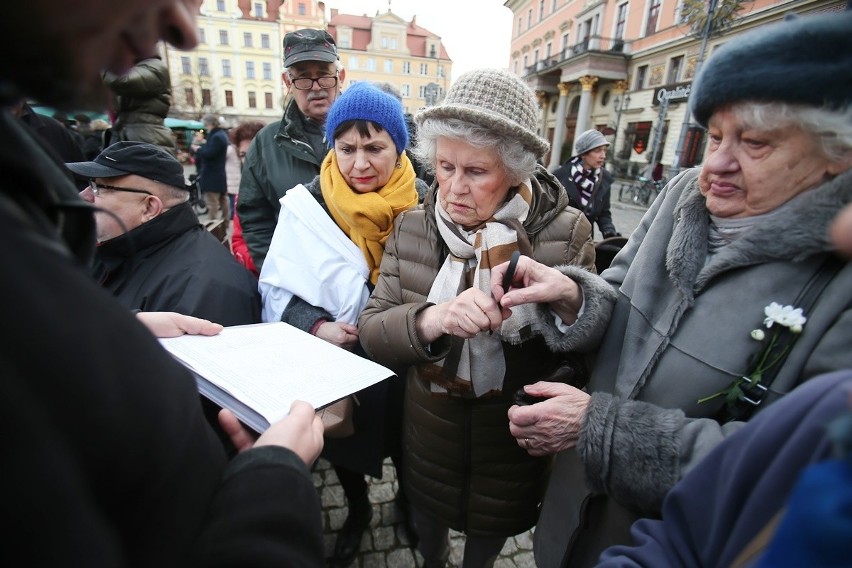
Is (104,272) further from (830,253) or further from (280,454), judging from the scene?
(830,253)

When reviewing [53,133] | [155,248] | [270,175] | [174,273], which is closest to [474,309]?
[174,273]

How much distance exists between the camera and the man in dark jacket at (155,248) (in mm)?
1766

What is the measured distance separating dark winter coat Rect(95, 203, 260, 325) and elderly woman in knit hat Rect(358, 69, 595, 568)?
0.65m

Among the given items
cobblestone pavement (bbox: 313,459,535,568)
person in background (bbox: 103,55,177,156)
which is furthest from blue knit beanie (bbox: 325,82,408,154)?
cobblestone pavement (bbox: 313,459,535,568)

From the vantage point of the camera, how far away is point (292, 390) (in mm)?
1096

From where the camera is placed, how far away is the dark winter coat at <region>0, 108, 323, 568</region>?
1.26 ft

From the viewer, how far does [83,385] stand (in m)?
0.44

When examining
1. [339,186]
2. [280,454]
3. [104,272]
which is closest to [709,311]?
[280,454]

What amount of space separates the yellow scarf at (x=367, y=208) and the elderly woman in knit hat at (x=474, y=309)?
→ 0.55 feet

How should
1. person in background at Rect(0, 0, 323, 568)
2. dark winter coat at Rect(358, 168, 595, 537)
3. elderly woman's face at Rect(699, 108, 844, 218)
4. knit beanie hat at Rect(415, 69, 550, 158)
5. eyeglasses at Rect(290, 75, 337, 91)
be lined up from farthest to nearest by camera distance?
eyeglasses at Rect(290, 75, 337, 91)
dark winter coat at Rect(358, 168, 595, 537)
knit beanie hat at Rect(415, 69, 550, 158)
elderly woman's face at Rect(699, 108, 844, 218)
person in background at Rect(0, 0, 323, 568)

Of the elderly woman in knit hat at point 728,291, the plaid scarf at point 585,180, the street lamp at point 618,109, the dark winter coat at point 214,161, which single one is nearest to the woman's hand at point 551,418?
the elderly woman in knit hat at point 728,291

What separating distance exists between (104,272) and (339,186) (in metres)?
1.12

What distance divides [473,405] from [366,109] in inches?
55.6

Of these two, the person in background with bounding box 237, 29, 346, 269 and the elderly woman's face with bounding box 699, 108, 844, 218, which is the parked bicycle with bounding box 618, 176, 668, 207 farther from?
the elderly woman's face with bounding box 699, 108, 844, 218
